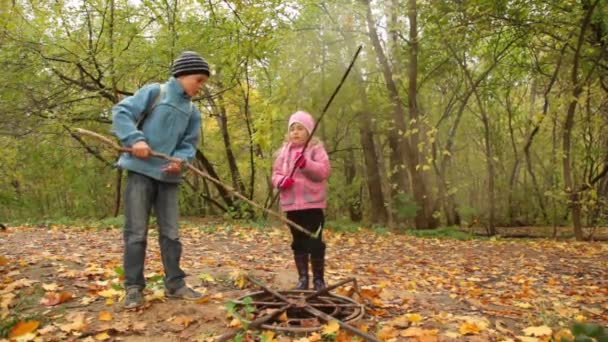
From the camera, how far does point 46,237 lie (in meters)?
8.92

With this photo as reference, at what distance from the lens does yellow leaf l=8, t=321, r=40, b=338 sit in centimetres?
339

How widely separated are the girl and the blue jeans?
914 mm

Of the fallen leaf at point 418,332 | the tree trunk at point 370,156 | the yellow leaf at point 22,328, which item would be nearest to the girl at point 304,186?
the fallen leaf at point 418,332

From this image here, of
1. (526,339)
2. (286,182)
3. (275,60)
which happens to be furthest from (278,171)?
(275,60)

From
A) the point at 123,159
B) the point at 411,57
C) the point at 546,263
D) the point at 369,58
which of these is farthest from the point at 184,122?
the point at 369,58

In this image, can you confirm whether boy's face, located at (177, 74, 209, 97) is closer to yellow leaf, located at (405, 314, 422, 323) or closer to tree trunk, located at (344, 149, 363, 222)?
yellow leaf, located at (405, 314, 422, 323)

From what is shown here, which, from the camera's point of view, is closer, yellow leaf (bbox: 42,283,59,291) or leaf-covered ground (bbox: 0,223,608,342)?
leaf-covered ground (bbox: 0,223,608,342)

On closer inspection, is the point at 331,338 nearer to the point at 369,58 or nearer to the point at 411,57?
the point at 411,57

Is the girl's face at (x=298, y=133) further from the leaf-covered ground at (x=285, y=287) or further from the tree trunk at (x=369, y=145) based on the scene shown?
the tree trunk at (x=369, y=145)

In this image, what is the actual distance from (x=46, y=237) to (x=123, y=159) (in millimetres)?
5907

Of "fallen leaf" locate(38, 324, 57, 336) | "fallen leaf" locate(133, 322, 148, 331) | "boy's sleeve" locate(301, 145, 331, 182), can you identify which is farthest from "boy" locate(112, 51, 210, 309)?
"boy's sleeve" locate(301, 145, 331, 182)

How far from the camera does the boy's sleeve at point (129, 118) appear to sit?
3.77 metres

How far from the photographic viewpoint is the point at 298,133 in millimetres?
4512

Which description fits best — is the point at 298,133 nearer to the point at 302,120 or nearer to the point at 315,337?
the point at 302,120
